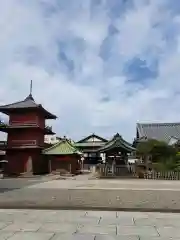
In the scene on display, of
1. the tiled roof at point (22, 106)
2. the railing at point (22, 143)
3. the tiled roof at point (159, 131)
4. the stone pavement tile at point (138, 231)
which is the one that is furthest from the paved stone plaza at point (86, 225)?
the tiled roof at point (159, 131)

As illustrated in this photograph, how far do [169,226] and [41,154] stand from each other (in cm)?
3562

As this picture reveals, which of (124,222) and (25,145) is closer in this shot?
(124,222)

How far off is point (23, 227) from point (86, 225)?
4.76ft

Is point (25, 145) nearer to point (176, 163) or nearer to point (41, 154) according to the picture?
point (41, 154)

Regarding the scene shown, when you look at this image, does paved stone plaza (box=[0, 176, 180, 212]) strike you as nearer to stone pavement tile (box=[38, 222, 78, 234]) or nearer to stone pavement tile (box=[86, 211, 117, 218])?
stone pavement tile (box=[86, 211, 117, 218])

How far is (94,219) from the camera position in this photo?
7742 millimetres

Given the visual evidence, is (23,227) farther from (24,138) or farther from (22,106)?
(22,106)

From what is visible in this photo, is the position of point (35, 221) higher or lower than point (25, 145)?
lower

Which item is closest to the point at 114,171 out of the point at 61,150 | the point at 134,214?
the point at 61,150

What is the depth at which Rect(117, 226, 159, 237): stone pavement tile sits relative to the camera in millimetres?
6035

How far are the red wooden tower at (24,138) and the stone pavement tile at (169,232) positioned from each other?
34.5 metres

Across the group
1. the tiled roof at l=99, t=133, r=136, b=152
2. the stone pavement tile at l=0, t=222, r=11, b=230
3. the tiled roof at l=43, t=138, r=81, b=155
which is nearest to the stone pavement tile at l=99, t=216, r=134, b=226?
the stone pavement tile at l=0, t=222, r=11, b=230

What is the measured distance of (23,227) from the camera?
6.55 m

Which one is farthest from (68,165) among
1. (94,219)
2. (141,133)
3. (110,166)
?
(94,219)
